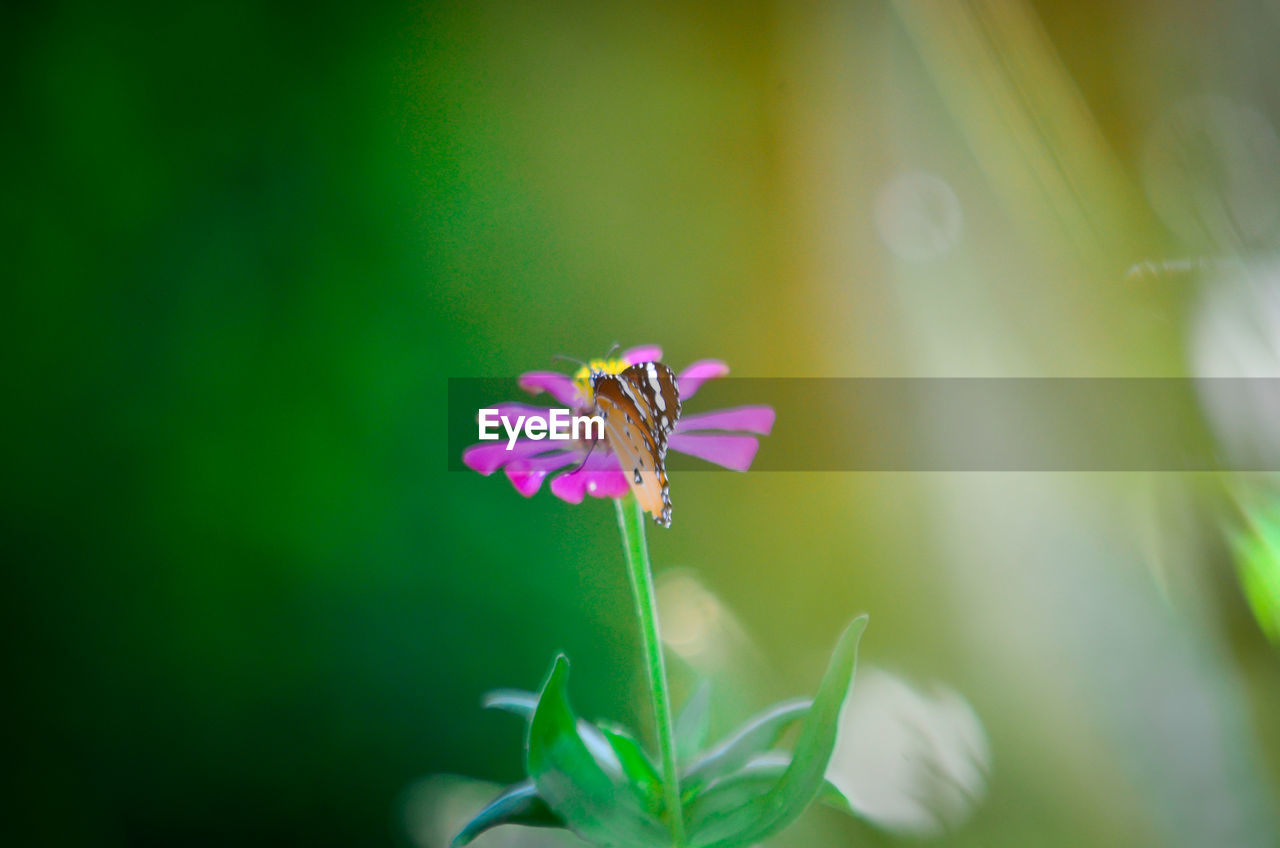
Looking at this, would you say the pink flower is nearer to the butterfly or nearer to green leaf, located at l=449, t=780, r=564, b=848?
the butterfly

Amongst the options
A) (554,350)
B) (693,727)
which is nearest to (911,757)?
(693,727)

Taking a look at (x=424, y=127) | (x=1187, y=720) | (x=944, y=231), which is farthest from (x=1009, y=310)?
(x=424, y=127)

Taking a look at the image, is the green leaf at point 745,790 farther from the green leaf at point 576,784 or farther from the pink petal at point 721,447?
the pink petal at point 721,447

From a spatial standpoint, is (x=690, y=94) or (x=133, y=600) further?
(x=690, y=94)

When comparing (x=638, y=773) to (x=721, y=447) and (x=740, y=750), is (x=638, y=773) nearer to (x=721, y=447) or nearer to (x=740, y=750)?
(x=740, y=750)

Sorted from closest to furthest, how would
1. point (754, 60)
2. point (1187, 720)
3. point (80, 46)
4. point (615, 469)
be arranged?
point (615, 469)
point (1187, 720)
point (80, 46)
point (754, 60)

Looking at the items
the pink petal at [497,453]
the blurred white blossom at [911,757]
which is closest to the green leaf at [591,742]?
the pink petal at [497,453]

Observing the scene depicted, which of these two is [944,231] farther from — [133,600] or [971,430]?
[133,600]
